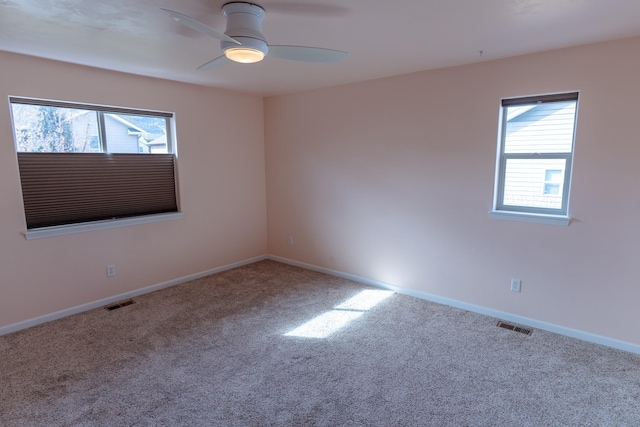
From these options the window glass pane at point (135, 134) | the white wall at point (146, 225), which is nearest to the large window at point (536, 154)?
the white wall at point (146, 225)

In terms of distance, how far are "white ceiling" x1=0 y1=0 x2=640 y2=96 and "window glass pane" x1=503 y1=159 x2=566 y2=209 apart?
92 centimetres

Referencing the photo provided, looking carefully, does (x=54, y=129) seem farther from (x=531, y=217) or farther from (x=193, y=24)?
(x=531, y=217)

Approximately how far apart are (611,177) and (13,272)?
4928 millimetres

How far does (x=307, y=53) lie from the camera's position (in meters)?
2.16

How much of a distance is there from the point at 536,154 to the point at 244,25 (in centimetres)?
256

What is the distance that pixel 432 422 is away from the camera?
6.45 ft

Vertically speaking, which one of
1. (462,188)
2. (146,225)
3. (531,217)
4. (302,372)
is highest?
(462,188)

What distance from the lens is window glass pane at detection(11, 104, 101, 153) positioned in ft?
9.82

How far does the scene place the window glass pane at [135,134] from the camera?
3520mm

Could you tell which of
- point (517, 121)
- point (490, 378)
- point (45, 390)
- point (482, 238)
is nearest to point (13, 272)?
point (45, 390)

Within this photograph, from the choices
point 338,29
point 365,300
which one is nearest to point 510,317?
point 365,300

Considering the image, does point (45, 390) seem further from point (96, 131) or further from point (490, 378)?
point (490, 378)

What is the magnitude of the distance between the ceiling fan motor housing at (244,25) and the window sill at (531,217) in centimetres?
245

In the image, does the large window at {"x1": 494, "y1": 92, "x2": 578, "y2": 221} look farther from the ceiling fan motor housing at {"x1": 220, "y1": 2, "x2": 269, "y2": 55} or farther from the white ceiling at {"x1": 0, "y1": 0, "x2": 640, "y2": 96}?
the ceiling fan motor housing at {"x1": 220, "y1": 2, "x2": 269, "y2": 55}
